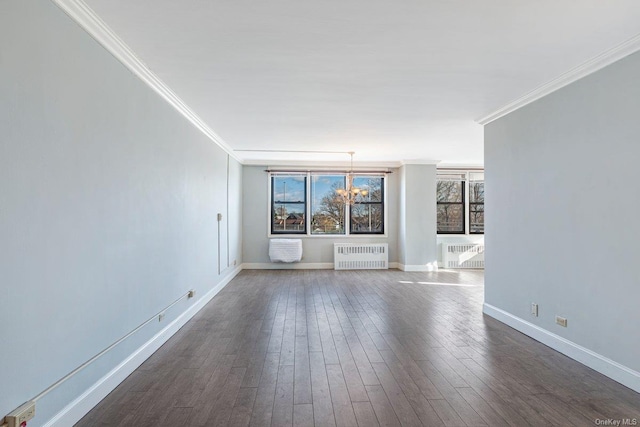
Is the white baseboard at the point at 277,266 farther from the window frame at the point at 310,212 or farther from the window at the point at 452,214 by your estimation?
the window at the point at 452,214

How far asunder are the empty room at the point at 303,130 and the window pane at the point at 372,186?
3.41 metres

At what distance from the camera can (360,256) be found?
7898 millimetres

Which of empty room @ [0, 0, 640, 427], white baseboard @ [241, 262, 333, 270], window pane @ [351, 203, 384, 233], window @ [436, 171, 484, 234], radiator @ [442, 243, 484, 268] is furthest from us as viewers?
window @ [436, 171, 484, 234]

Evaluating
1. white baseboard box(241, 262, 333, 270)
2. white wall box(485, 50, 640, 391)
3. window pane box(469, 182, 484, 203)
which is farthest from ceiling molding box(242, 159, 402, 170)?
white wall box(485, 50, 640, 391)

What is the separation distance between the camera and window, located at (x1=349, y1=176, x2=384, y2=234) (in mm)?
8203

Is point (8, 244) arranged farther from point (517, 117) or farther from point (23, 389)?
point (517, 117)

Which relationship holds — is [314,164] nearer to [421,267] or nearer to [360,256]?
[360,256]

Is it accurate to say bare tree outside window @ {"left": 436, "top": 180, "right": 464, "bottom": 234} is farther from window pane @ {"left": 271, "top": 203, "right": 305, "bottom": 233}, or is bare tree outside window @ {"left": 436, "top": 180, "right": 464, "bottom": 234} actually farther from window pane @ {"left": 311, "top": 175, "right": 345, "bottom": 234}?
window pane @ {"left": 271, "top": 203, "right": 305, "bottom": 233}

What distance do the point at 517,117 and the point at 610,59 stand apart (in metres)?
1.14

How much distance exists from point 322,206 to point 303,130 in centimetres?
339

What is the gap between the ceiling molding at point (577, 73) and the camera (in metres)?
2.46

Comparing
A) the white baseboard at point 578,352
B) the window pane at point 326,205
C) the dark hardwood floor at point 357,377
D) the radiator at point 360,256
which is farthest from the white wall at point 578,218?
the window pane at point 326,205

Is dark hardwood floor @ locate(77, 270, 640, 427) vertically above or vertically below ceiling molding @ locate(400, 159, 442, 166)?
below

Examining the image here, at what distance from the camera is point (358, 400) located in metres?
2.30
